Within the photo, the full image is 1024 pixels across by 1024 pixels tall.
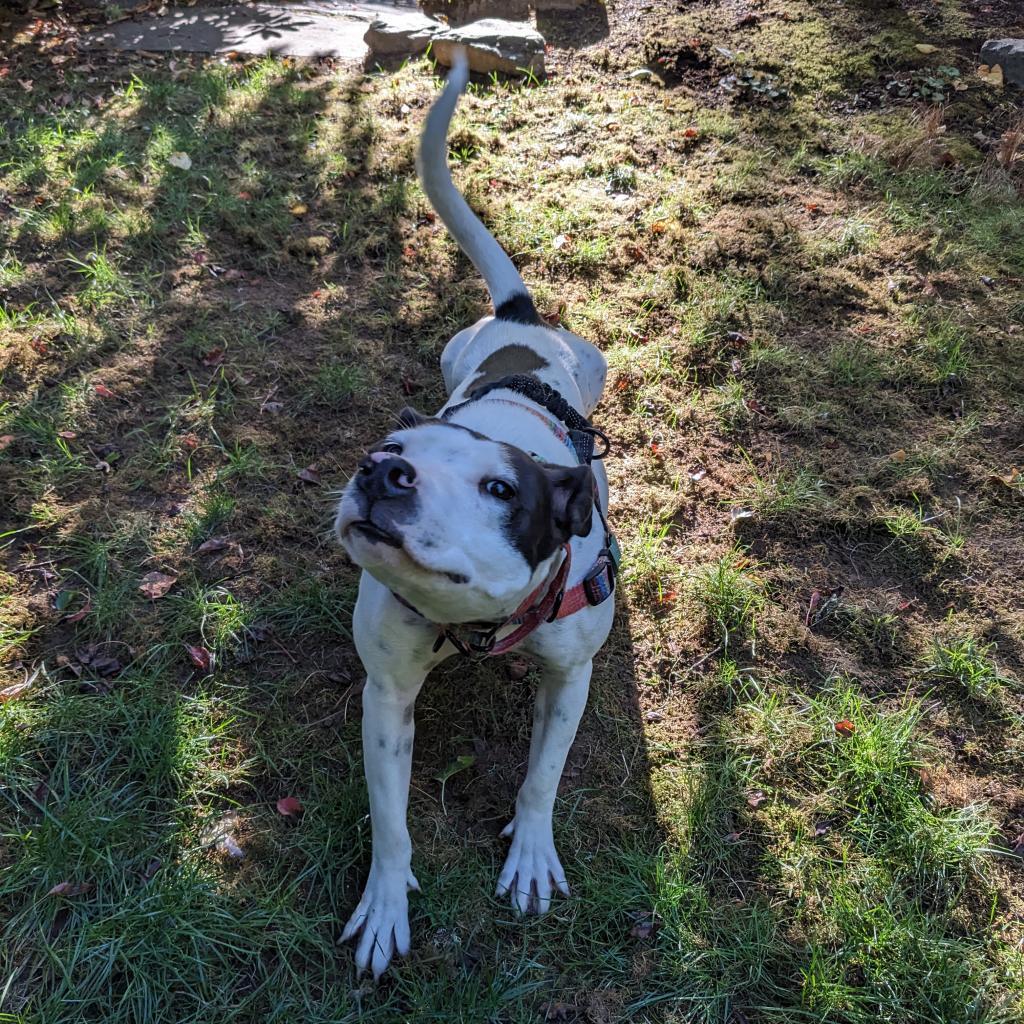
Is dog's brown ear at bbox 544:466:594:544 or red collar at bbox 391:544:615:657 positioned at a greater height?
dog's brown ear at bbox 544:466:594:544

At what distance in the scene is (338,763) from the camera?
2.97m

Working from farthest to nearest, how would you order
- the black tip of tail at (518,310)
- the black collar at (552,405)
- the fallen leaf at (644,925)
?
the black tip of tail at (518,310) < the black collar at (552,405) < the fallen leaf at (644,925)

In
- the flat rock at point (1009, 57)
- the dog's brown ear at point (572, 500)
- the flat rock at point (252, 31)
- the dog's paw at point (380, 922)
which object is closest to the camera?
the dog's brown ear at point (572, 500)

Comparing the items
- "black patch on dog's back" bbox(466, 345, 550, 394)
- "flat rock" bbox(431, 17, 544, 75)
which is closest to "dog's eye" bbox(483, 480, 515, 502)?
"black patch on dog's back" bbox(466, 345, 550, 394)

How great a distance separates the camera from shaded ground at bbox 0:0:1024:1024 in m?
2.60

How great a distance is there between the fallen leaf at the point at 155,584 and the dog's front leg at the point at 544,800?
1.63 m

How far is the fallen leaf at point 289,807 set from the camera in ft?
9.25

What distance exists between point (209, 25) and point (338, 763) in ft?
21.3

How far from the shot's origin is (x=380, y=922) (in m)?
2.54

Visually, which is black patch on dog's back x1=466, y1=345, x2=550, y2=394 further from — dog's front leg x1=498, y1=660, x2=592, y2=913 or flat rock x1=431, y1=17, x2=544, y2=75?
flat rock x1=431, y1=17, x2=544, y2=75

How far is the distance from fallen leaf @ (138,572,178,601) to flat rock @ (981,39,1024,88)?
6951mm

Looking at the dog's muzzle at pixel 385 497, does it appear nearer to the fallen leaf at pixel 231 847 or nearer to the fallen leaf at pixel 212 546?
the fallen leaf at pixel 231 847

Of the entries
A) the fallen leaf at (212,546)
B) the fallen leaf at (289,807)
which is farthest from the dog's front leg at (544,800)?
the fallen leaf at (212,546)

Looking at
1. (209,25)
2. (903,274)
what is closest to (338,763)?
(903,274)
